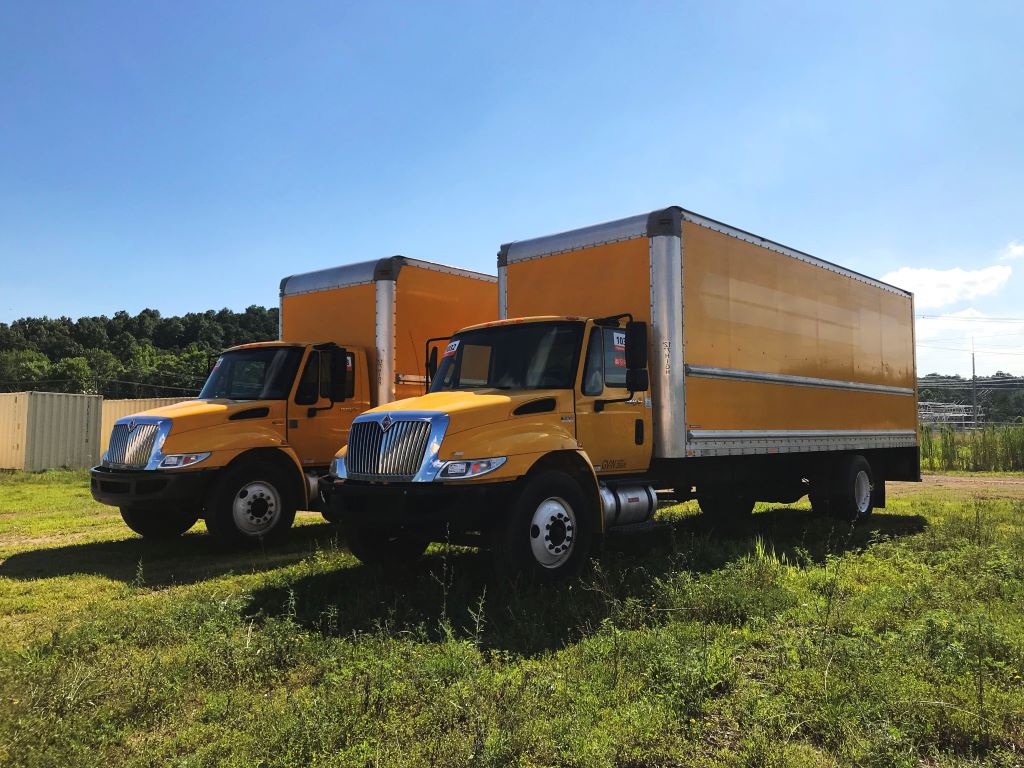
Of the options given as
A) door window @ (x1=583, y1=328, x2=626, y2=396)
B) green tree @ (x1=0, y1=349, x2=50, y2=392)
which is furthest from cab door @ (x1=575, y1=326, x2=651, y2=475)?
green tree @ (x1=0, y1=349, x2=50, y2=392)

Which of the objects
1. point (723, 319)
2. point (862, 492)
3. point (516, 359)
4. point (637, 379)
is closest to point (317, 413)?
point (516, 359)

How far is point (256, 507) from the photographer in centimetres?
916

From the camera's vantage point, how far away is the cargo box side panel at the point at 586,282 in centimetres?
795

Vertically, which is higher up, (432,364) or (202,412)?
(432,364)

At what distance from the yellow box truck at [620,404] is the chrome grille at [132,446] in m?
3.26

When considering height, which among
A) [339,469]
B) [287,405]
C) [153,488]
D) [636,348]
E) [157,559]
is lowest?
[157,559]

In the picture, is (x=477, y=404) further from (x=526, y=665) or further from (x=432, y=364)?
(x=432, y=364)

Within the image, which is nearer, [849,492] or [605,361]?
[605,361]

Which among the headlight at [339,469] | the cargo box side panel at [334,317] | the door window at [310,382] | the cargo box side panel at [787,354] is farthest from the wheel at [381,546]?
the cargo box side panel at [334,317]

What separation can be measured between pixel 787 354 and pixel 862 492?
326cm

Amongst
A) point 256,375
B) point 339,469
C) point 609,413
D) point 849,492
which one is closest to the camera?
point 339,469

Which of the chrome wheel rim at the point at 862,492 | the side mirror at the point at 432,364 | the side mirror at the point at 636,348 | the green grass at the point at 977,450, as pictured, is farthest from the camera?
the green grass at the point at 977,450

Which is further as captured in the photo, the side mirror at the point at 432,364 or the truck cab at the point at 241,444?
the side mirror at the point at 432,364

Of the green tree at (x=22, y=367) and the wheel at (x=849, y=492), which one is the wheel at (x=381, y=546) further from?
the green tree at (x=22, y=367)
